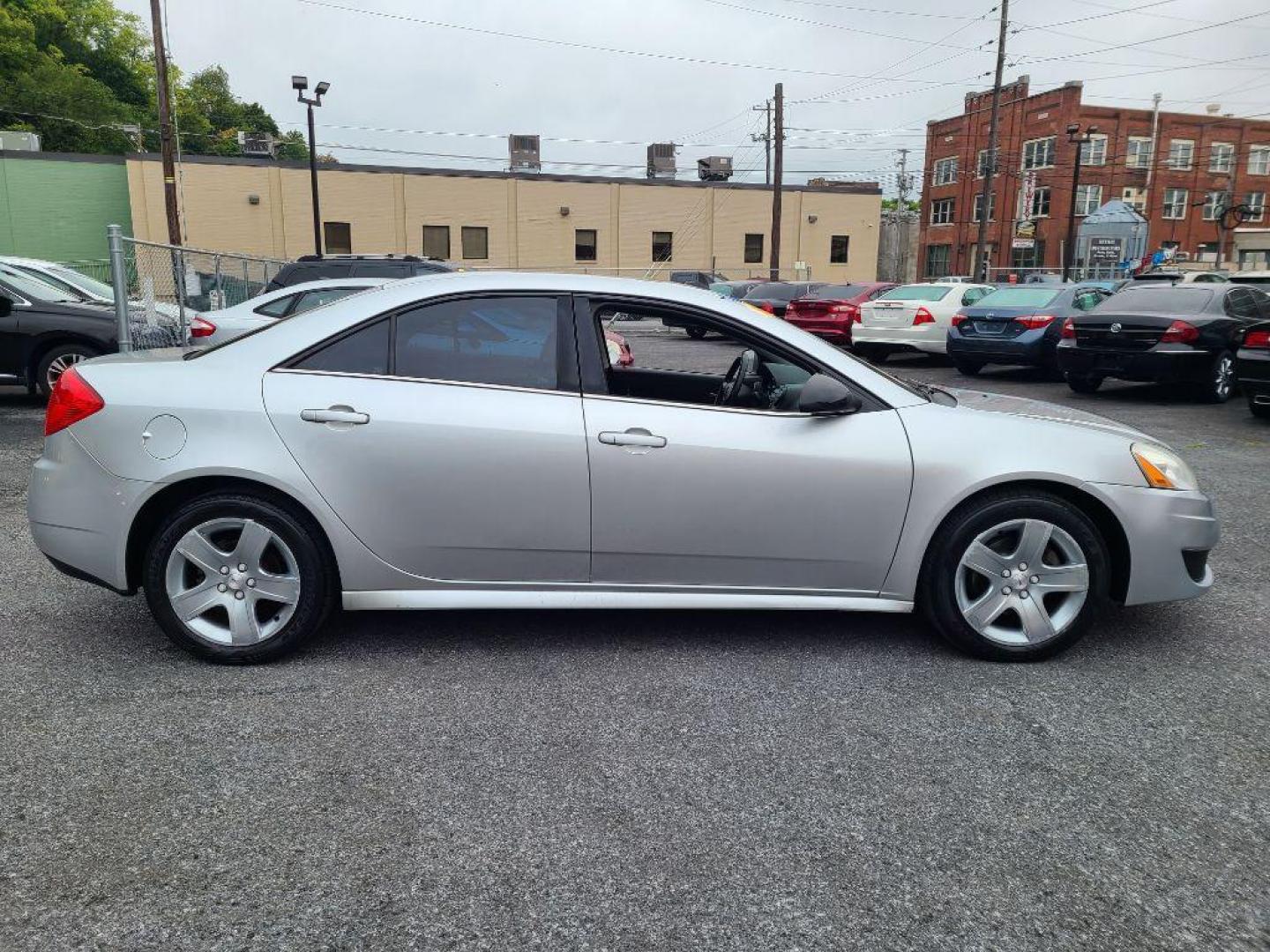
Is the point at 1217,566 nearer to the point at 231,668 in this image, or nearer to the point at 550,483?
the point at 550,483

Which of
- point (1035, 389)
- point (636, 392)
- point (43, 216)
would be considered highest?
point (43, 216)

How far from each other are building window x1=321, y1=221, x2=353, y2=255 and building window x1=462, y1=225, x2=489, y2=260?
472 centimetres

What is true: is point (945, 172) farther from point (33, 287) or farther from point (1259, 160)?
point (33, 287)

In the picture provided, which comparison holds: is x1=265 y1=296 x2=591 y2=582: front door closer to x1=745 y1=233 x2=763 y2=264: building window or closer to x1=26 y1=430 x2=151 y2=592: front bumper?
x1=26 y1=430 x2=151 y2=592: front bumper

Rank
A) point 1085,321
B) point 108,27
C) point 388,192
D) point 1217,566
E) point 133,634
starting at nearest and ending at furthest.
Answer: point 133,634
point 1217,566
point 1085,321
point 388,192
point 108,27

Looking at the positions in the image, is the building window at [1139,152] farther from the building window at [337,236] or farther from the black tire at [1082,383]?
the black tire at [1082,383]

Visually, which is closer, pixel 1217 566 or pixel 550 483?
pixel 550 483

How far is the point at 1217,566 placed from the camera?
17.5 feet

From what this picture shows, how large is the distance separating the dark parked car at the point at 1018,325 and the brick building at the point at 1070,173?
4004 cm

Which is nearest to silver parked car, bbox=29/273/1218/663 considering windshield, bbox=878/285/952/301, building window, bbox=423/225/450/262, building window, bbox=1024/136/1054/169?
windshield, bbox=878/285/952/301

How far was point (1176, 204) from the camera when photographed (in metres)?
56.5

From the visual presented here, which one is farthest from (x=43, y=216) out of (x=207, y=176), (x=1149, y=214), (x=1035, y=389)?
(x=1149, y=214)

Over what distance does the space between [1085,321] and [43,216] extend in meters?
37.1

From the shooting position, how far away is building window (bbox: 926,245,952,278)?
5866cm
